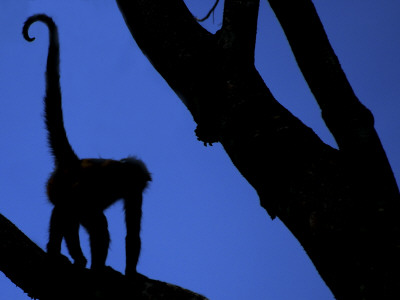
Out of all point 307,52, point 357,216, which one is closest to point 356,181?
point 357,216

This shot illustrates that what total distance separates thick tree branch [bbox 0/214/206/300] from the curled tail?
5.58 ft

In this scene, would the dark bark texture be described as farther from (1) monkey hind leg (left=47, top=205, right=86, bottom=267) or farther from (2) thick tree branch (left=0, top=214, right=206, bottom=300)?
(1) monkey hind leg (left=47, top=205, right=86, bottom=267)

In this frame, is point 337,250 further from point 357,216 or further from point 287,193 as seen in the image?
point 287,193

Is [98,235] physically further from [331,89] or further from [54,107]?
[331,89]

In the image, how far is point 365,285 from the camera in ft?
4.96

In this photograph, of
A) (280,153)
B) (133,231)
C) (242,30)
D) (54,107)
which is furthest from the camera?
(54,107)

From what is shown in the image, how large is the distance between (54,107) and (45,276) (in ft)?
6.84

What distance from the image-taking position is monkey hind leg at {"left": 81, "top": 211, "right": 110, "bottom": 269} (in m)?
4.15

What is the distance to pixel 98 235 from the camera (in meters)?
4.25

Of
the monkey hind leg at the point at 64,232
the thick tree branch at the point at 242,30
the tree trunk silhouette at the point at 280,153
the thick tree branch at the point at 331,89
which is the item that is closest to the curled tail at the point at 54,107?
the monkey hind leg at the point at 64,232

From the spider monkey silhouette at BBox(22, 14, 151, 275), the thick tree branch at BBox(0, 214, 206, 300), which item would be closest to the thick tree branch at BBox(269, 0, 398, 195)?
the thick tree branch at BBox(0, 214, 206, 300)

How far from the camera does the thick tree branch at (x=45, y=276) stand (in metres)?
2.60

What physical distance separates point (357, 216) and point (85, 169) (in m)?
3.03

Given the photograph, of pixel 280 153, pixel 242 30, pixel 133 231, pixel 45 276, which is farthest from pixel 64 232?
pixel 280 153
